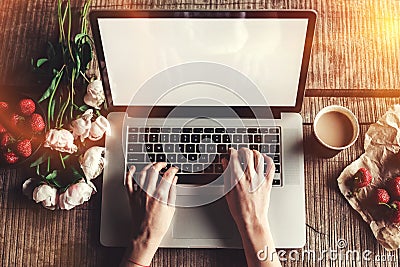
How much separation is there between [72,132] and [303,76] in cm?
42

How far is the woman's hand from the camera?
1021mm

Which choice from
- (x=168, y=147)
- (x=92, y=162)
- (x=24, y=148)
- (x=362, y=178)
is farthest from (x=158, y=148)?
(x=362, y=178)

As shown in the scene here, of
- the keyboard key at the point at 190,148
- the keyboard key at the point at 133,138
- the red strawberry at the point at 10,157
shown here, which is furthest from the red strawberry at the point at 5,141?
the keyboard key at the point at 190,148

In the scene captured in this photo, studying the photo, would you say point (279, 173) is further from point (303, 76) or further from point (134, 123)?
point (134, 123)

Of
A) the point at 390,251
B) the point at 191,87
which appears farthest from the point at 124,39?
the point at 390,251

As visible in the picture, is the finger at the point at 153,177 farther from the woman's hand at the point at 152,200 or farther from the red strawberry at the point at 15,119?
the red strawberry at the point at 15,119

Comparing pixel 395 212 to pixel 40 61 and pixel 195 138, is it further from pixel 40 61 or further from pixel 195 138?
pixel 40 61

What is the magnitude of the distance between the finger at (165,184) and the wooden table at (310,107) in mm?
99

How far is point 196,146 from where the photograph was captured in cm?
105

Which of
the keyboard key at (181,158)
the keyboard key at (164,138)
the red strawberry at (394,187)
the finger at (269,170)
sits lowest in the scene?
the red strawberry at (394,187)

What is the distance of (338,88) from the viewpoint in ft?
3.62

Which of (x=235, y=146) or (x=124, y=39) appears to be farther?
(x=235, y=146)

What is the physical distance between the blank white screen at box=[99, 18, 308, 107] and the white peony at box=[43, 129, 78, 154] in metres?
0.11

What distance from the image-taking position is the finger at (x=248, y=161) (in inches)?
40.9
